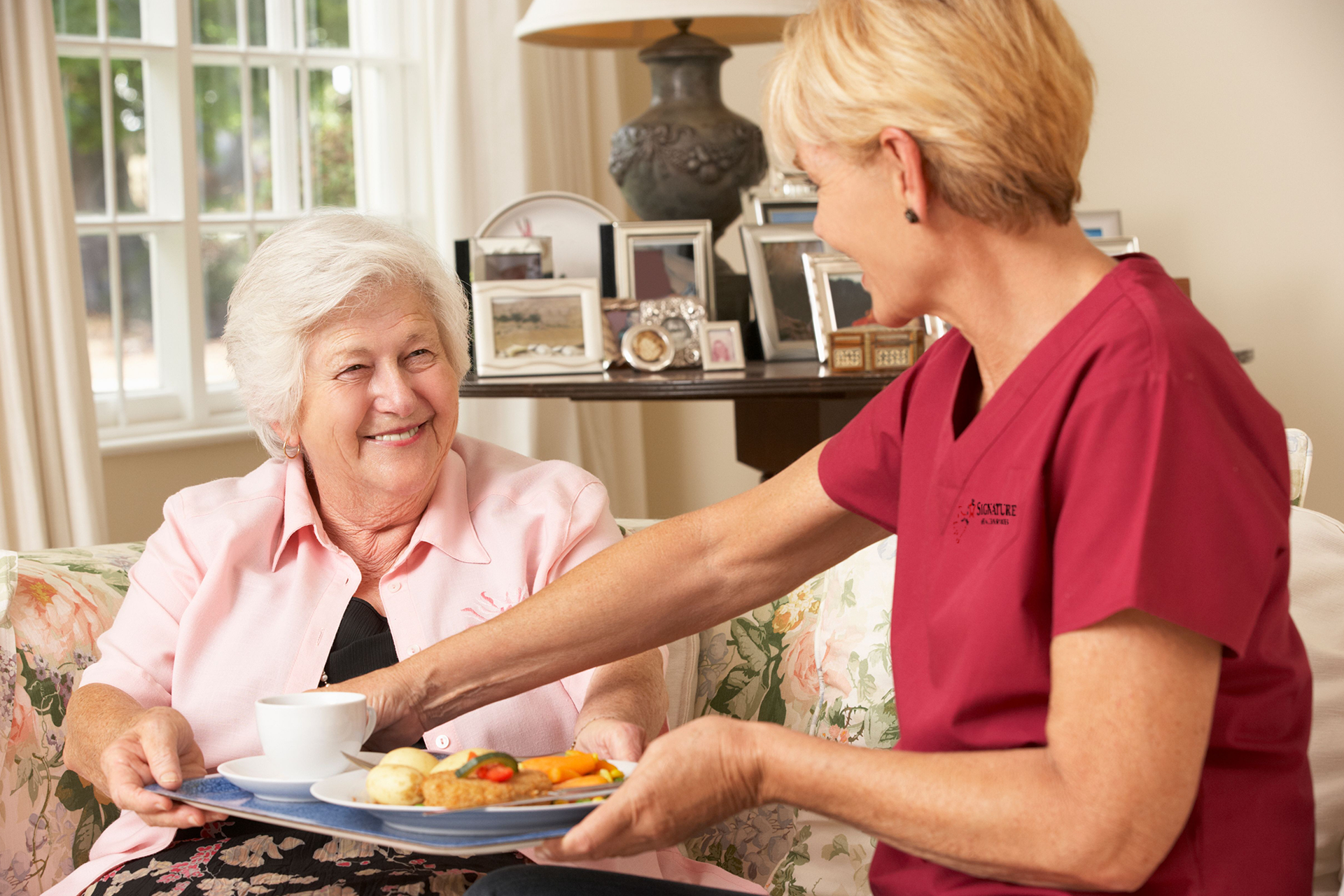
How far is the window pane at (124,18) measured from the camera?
10.8ft

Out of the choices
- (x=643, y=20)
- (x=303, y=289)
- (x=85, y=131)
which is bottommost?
(x=303, y=289)

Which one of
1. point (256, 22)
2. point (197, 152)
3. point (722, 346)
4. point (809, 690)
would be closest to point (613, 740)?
point (809, 690)

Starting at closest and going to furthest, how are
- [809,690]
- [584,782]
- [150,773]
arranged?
[584,782] < [150,773] < [809,690]

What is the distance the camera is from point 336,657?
1.50 metres

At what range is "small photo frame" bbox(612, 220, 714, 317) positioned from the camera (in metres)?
2.69

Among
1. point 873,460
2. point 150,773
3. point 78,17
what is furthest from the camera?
point 78,17

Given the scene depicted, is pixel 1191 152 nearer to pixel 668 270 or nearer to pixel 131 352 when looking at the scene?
pixel 668 270

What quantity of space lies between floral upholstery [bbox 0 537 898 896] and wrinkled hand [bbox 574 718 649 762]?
1.23 ft

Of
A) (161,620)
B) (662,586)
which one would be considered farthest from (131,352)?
(662,586)

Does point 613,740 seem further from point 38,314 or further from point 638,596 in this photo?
point 38,314

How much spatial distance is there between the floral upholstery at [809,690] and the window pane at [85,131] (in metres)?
2.43

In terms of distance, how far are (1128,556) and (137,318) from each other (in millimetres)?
3235

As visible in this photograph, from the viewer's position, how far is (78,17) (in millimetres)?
3256

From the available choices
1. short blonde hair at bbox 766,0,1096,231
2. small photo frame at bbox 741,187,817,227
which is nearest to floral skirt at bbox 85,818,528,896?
short blonde hair at bbox 766,0,1096,231
